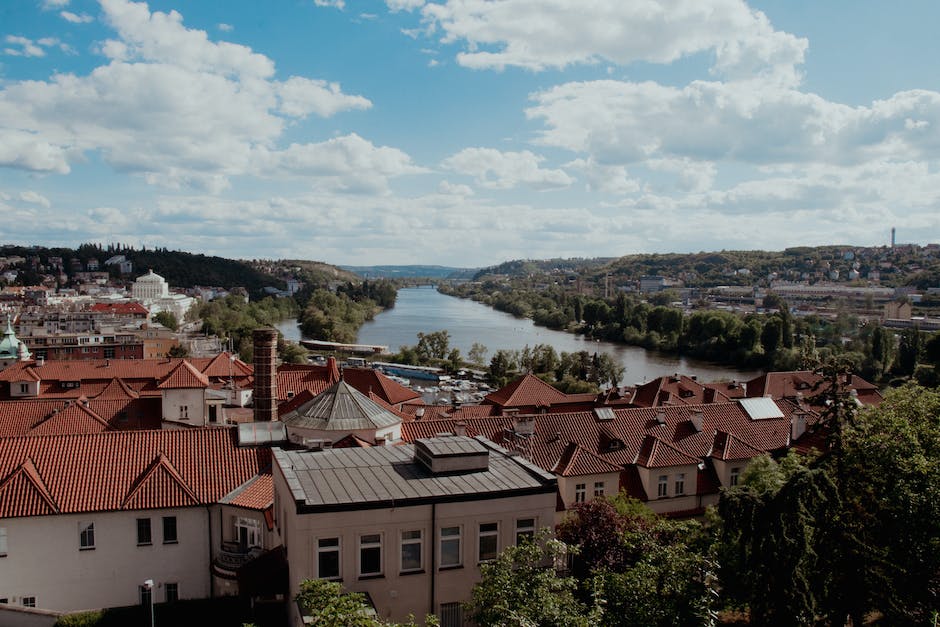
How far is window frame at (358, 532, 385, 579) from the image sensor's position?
46.4 feet

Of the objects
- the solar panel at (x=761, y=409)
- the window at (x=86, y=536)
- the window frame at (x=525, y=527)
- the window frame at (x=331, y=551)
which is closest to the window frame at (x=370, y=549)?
the window frame at (x=331, y=551)

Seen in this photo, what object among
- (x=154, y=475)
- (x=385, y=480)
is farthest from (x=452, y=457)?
(x=154, y=475)

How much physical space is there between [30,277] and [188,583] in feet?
609

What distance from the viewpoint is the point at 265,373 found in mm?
27031

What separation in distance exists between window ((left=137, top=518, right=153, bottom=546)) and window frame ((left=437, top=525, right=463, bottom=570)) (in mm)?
8877

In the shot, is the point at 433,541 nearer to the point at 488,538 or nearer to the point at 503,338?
the point at 488,538

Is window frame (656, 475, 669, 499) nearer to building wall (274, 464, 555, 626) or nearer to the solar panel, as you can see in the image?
the solar panel

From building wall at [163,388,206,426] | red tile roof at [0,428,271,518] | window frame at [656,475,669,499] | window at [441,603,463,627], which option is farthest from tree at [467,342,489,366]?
window at [441,603,463,627]

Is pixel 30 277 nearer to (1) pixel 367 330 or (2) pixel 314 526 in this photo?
(1) pixel 367 330

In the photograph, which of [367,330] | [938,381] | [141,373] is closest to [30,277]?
[367,330]

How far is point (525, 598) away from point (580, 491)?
50.0ft

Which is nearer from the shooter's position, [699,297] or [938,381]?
[938,381]

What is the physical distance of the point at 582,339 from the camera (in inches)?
4668

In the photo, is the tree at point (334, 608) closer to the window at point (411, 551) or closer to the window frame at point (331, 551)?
the window frame at point (331, 551)
